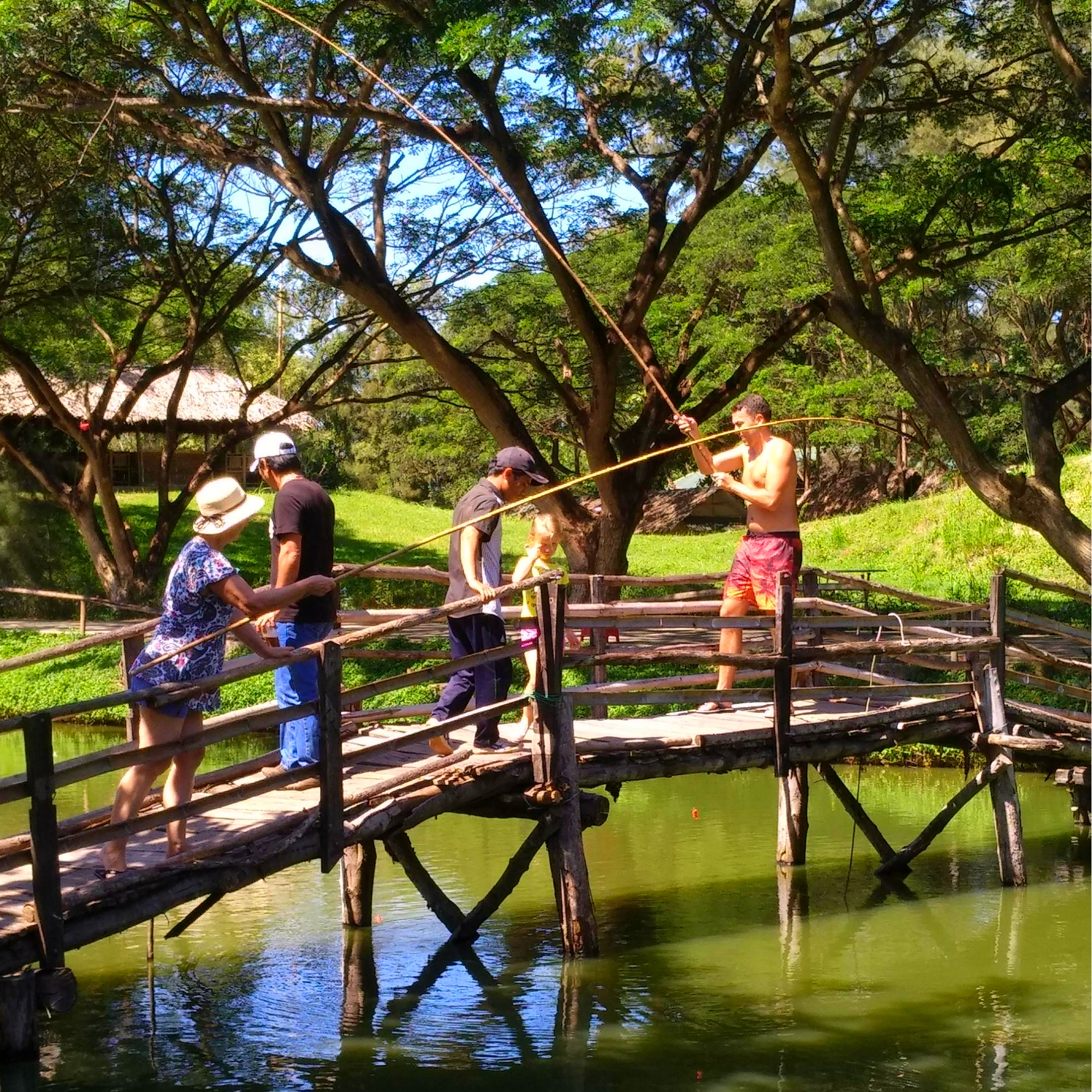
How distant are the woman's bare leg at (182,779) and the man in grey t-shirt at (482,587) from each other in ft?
5.67

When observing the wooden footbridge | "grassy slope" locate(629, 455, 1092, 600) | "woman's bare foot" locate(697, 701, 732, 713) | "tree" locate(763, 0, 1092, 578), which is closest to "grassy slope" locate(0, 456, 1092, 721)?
"grassy slope" locate(629, 455, 1092, 600)

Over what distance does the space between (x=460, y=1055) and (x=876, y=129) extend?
1166 centimetres

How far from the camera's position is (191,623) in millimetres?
6141

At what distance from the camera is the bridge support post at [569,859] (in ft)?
26.4

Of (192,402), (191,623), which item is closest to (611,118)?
(191,623)

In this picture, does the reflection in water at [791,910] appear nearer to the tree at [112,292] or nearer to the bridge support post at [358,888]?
the bridge support post at [358,888]

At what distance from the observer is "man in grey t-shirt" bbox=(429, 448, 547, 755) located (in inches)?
304

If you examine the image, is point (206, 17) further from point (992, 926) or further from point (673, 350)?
point (673, 350)

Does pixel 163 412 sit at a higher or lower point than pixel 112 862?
higher

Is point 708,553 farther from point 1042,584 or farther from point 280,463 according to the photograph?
point 280,463

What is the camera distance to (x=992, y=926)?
9.19 m

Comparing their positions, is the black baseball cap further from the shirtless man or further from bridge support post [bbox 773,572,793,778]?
bridge support post [bbox 773,572,793,778]

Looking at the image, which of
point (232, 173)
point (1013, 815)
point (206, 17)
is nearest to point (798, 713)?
point (1013, 815)

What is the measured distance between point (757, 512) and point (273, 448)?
338 centimetres
